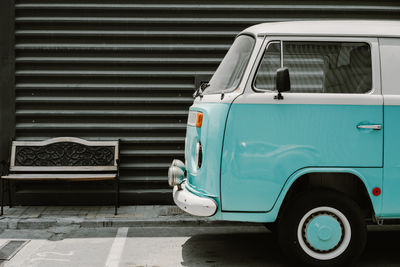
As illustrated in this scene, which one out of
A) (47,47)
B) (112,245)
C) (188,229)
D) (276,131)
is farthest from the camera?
(47,47)

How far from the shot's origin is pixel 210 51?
864 centimetres

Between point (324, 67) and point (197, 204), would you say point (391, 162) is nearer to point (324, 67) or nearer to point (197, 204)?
point (324, 67)

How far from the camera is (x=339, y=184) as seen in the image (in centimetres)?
560

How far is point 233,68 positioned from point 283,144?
1013 millimetres

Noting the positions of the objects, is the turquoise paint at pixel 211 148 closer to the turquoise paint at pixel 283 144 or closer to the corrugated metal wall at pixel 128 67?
the turquoise paint at pixel 283 144

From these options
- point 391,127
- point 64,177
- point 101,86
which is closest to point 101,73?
point 101,86

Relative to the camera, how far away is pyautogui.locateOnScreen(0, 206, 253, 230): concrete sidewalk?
7348 millimetres

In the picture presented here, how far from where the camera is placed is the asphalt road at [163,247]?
5.67 meters

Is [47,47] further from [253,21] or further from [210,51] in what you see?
[253,21]

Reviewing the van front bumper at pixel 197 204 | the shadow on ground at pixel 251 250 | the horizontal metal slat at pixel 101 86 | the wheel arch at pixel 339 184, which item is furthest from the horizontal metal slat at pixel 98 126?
the wheel arch at pixel 339 184

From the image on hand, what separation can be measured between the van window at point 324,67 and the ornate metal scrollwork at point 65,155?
3.80m

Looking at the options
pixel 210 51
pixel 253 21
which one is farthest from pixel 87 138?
pixel 253 21
